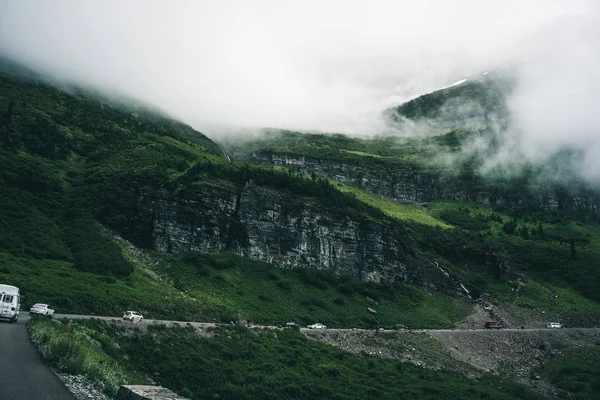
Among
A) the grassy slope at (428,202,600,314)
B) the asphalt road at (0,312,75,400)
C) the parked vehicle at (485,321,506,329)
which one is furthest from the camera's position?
the grassy slope at (428,202,600,314)

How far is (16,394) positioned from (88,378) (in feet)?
11.6

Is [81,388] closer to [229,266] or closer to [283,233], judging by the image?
[229,266]

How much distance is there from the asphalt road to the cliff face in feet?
226

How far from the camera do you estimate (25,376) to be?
16531mm

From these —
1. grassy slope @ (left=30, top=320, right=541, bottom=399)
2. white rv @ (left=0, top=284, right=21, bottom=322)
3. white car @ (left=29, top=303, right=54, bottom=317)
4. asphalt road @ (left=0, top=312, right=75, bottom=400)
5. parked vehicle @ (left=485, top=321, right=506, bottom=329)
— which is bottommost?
parked vehicle @ (left=485, top=321, right=506, bottom=329)

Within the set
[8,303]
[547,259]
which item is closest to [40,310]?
[8,303]

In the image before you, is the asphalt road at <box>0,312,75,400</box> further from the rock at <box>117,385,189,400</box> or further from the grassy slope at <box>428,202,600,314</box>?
the grassy slope at <box>428,202,600,314</box>

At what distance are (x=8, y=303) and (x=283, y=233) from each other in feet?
241

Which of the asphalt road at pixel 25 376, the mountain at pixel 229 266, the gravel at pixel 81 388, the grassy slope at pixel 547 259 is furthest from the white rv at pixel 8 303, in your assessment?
the grassy slope at pixel 547 259

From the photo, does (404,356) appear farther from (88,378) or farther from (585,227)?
(585,227)

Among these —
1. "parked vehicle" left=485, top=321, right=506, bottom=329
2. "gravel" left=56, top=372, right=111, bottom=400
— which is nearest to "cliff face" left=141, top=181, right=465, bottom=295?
"parked vehicle" left=485, top=321, right=506, bottom=329

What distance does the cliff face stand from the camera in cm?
9350

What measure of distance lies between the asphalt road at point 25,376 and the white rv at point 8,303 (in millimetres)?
11548

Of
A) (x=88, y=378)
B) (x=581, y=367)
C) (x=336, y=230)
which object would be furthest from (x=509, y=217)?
(x=88, y=378)
